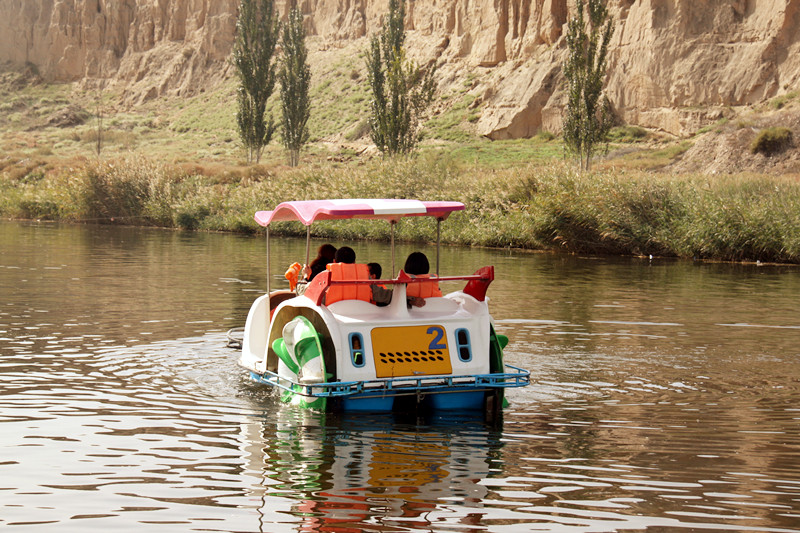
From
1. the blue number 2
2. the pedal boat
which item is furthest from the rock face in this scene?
the blue number 2

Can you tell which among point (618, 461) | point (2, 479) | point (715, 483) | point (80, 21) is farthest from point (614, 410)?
point (80, 21)

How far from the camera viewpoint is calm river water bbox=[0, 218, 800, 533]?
6.50m

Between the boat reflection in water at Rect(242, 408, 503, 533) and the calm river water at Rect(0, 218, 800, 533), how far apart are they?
2 cm

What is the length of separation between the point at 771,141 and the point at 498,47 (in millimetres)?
31725

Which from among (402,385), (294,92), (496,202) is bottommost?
(402,385)

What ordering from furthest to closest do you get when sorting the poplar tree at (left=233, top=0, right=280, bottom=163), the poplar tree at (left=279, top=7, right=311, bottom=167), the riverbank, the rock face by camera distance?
the rock face
the poplar tree at (left=279, top=7, right=311, bottom=167)
the poplar tree at (left=233, top=0, right=280, bottom=163)
the riverbank

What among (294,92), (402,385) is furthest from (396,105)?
(402,385)

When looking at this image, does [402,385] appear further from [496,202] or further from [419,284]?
[496,202]

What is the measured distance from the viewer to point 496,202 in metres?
35.9

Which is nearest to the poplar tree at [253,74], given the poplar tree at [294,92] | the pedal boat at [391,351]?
the poplar tree at [294,92]

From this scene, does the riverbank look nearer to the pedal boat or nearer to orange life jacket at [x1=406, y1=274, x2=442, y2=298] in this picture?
orange life jacket at [x1=406, y1=274, x2=442, y2=298]

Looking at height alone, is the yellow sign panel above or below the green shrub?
below

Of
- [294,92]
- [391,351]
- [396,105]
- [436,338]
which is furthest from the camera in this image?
[294,92]

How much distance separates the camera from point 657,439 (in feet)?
27.8
